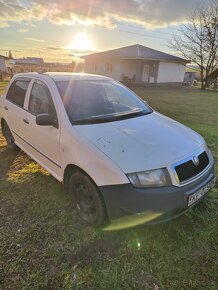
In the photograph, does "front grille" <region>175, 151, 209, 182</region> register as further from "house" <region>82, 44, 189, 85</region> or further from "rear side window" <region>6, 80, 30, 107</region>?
"house" <region>82, 44, 189, 85</region>

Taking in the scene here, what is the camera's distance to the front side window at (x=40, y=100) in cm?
330

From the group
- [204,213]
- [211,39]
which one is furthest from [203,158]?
[211,39]

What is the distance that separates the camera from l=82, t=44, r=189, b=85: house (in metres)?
25.3

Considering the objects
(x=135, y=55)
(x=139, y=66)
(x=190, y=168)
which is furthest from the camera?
(x=139, y=66)

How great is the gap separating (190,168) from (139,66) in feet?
80.2

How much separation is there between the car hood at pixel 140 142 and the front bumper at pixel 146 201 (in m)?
0.22

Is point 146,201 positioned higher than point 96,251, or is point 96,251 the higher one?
point 146,201

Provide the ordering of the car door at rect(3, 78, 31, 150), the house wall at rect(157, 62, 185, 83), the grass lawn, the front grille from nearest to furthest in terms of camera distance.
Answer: the grass lawn < the front grille < the car door at rect(3, 78, 31, 150) < the house wall at rect(157, 62, 185, 83)

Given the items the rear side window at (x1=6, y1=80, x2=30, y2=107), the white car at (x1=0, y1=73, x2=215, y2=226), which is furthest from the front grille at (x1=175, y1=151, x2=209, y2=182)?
the rear side window at (x1=6, y1=80, x2=30, y2=107)

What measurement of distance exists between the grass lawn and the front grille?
73 cm

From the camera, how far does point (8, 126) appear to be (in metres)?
4.91

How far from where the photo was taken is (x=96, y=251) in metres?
2.51

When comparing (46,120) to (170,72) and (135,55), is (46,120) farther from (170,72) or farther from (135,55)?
(170,72)

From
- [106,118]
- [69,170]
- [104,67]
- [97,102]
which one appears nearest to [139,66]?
[104,67]
